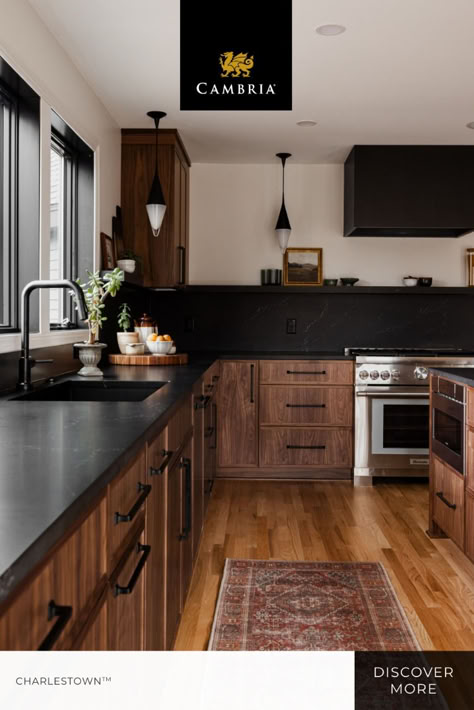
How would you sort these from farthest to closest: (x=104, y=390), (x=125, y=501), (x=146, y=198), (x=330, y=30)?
1. (x=146, y=198)
2. (x=330, y=30)
3. (x=104, y=390)
4. (x=125, y=501)

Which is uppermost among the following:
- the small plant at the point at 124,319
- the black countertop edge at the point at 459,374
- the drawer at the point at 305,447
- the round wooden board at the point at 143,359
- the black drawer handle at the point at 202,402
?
the small plant at the point at 124,319

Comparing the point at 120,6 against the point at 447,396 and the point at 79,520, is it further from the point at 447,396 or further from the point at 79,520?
the point at 79,520

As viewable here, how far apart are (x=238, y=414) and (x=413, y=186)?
6.69ft

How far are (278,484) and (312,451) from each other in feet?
1.11

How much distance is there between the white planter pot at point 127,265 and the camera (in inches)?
158

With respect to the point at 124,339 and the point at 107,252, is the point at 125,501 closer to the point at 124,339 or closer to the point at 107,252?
the point at 124,339

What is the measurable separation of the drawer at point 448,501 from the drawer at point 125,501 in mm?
1862

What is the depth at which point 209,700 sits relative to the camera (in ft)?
3.66

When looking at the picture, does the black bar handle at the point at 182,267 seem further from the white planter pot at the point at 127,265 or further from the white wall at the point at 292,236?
the white planter pot at the point at 127,265

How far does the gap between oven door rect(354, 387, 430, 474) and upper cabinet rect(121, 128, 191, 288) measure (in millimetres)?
1595

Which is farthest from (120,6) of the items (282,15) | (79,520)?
(79,520)

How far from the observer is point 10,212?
279 centimetres

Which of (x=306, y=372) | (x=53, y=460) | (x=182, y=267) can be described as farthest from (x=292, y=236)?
(x=53, y=460)

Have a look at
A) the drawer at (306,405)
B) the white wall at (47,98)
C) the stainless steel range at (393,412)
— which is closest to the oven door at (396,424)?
the stainless steel range at (393,412)
